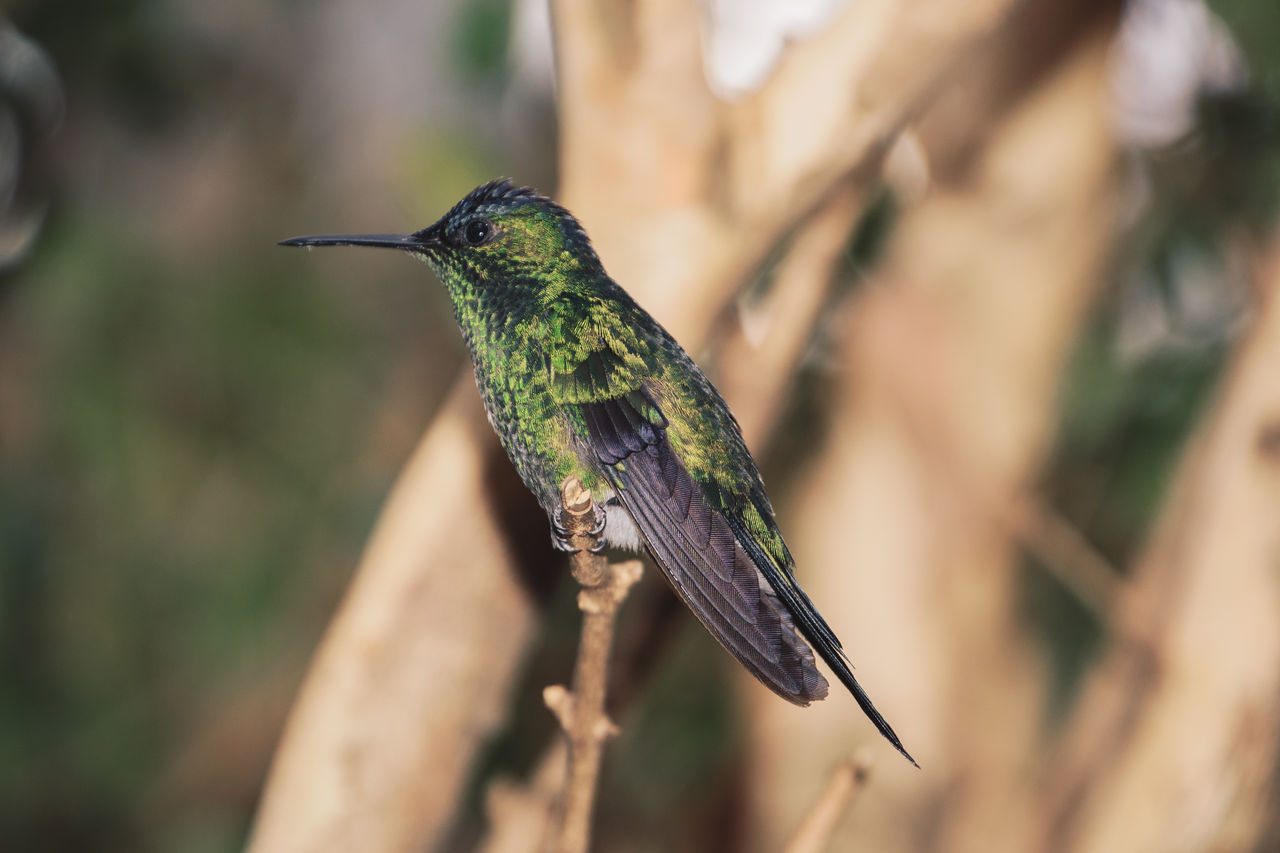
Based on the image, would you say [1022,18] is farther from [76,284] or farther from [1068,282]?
[76,284]

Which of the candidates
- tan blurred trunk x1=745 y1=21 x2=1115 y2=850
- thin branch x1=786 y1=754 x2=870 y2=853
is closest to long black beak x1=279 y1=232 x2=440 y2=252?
thin branch x1=786 y1=754 x2=870 y2=853

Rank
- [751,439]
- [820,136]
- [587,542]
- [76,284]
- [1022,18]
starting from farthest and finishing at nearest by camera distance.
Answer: [76,284], [1022,18], [751,439], [820,136], [587,542]

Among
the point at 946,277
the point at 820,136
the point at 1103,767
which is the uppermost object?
the point at 946,277

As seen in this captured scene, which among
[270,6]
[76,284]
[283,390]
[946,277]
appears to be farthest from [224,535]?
[946,277]

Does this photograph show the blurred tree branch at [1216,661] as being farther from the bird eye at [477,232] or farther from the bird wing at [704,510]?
the bird eye at [477,232]

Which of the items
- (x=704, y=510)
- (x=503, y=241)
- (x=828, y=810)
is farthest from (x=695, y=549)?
(x=828, y=810)

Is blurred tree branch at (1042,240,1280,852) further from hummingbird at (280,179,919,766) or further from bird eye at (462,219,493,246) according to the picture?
bird eye at (462,219,493,246)

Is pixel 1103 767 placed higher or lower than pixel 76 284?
lower
